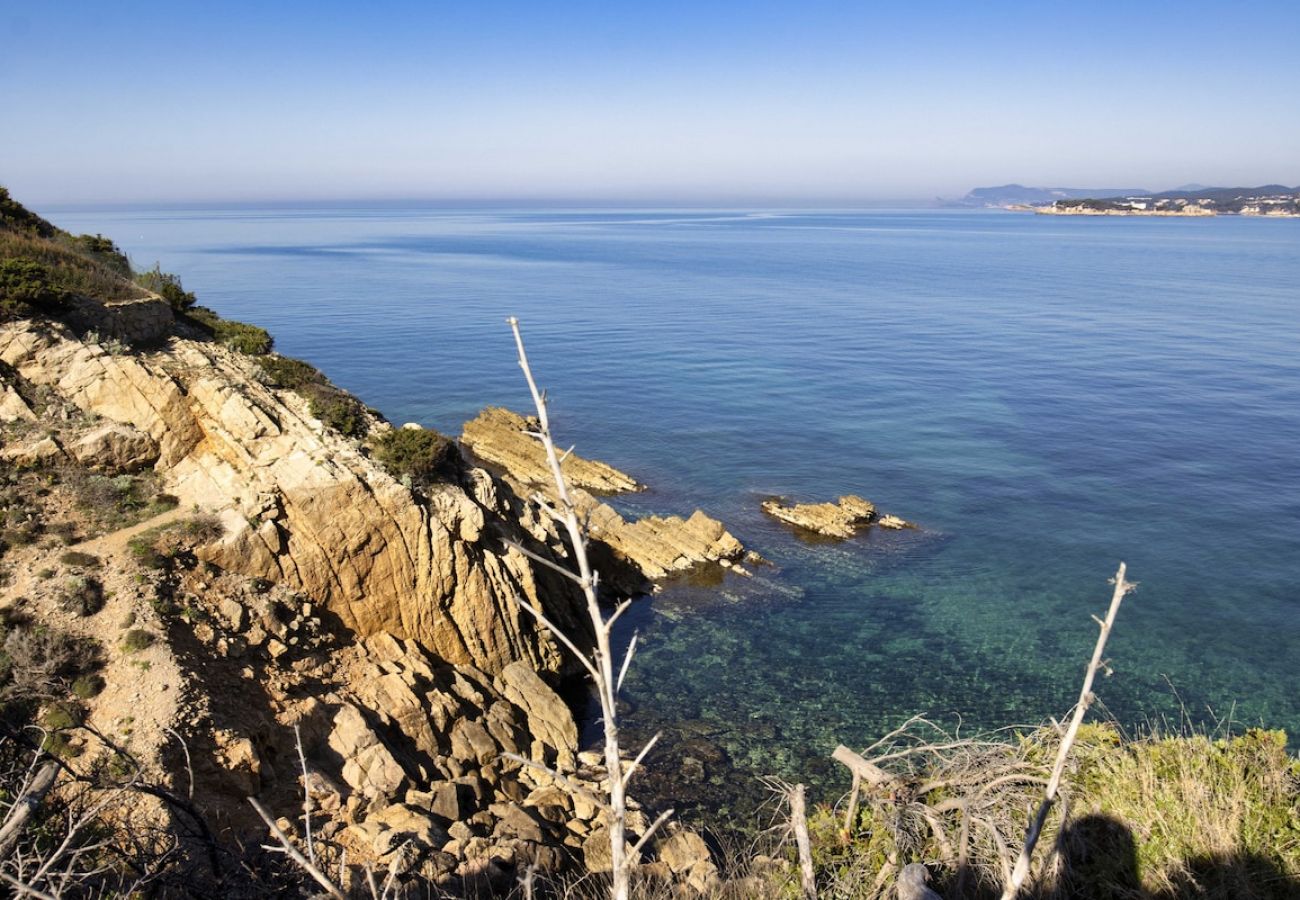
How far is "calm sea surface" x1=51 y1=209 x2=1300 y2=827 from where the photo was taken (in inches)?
832

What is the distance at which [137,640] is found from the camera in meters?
15.0

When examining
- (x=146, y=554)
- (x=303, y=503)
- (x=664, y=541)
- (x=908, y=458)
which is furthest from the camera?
(x=908, y=458)

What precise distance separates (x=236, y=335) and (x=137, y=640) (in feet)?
38.1

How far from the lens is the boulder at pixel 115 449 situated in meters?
18.5

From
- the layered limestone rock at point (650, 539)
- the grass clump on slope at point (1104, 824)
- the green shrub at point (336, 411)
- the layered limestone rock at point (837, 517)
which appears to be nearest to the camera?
the grass clump on slope at point (1104, 824)

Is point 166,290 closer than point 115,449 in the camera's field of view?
No

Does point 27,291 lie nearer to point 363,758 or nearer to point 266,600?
point 266,600

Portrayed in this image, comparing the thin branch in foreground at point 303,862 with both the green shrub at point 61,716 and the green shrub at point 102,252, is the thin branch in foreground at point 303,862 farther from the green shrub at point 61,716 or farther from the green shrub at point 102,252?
the green shrub at point 102,252

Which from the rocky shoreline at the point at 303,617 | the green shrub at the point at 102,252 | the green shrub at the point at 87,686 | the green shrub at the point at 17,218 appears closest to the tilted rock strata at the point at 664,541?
the rocky shoreline at the point at 303,617

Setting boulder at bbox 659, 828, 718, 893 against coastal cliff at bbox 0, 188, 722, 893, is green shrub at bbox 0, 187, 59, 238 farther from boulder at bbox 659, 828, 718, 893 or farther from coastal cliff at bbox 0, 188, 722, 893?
boulder at bbox 659, 828, 718, 893

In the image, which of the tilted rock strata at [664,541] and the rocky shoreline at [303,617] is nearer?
the rocky shoreline at [303,617]

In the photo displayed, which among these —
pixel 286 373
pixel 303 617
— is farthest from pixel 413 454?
pixel 286 373

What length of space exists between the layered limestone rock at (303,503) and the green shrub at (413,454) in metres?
0.42

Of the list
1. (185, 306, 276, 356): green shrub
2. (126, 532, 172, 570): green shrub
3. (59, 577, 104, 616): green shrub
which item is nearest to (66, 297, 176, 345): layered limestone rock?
(185, 306, 276, 356): green shrub
